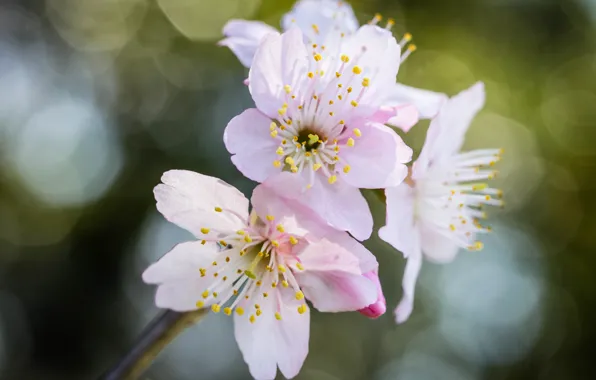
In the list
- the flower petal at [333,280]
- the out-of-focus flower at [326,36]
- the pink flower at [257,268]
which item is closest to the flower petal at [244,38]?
the out-of-focus flower at [326,36]

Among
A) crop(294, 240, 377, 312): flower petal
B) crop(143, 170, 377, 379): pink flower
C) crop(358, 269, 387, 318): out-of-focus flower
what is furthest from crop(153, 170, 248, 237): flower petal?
crop(358, 269, 387, 318): out-of-focus flower

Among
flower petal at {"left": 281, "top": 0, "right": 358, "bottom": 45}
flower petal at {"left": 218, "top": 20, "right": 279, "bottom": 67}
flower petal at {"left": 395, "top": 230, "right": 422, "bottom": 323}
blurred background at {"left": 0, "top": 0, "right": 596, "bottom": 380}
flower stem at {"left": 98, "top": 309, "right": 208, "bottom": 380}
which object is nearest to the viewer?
flower stem at {"left": 98, "top": 309, "right": 208, "bottom": 380}

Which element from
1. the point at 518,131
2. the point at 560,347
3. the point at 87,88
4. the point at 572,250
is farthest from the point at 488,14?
the point at 87,88

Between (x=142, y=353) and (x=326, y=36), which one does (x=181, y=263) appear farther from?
(x=326, y=36)

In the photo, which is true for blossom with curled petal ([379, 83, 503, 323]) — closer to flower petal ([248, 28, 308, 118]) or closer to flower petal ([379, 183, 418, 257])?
flower petal ([379, 183, 418, 257])

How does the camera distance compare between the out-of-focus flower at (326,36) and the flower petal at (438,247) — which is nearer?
the out-of-focus flower at (326,36)

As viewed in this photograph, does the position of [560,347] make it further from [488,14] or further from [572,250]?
[488,14]

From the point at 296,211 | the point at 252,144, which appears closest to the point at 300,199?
the point at 296,211

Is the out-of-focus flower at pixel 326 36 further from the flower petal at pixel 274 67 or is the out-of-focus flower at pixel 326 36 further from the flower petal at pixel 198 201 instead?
the flower petal at pixel 198 201
